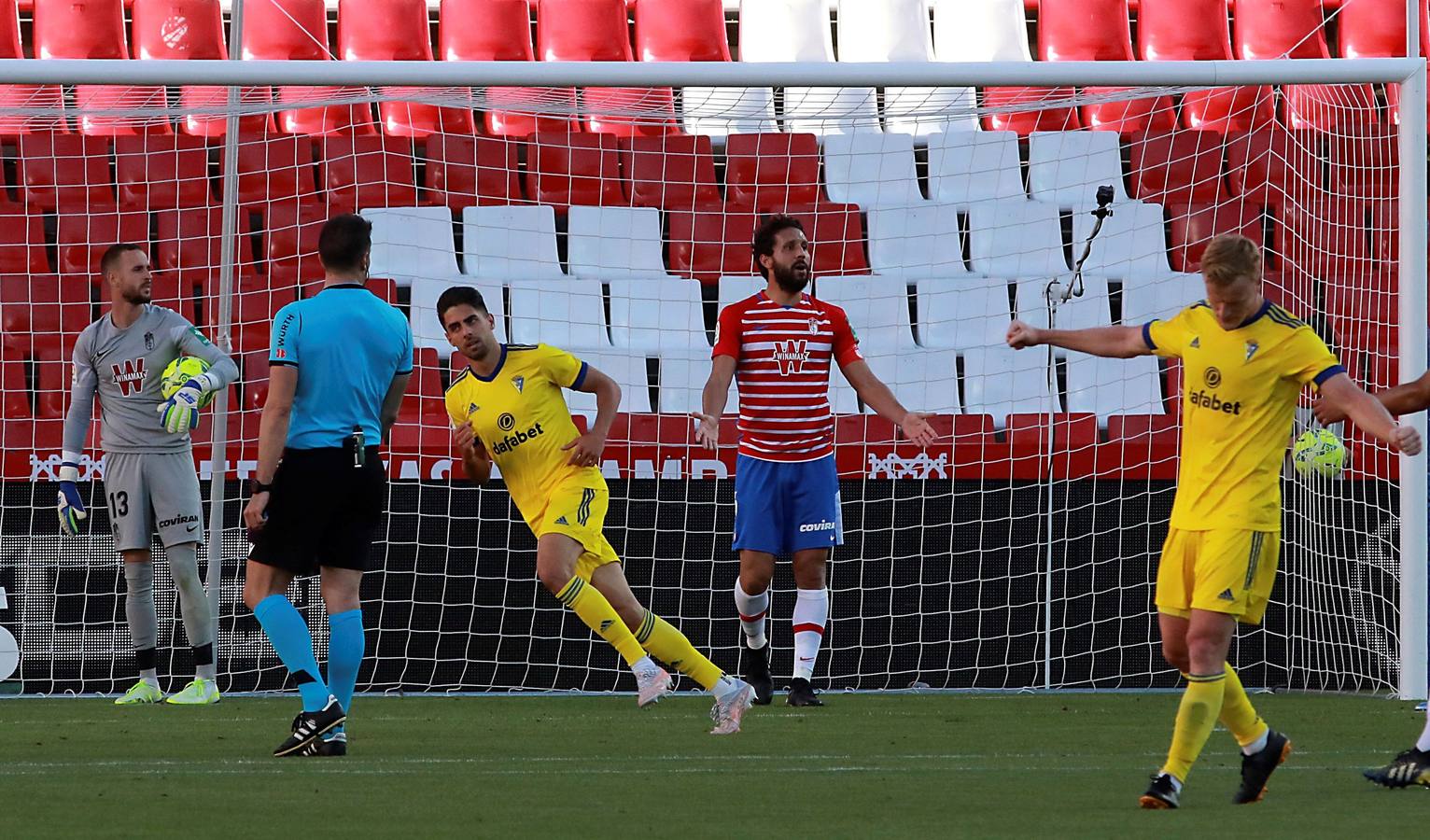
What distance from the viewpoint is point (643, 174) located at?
11.9 m

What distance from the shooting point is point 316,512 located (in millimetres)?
5473

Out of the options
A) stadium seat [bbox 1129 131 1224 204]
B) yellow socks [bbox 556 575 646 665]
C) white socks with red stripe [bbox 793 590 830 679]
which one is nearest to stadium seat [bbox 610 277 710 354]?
stadium seat [bbox 1129 131 1224 204]

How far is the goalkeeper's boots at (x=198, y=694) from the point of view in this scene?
7.43 metres

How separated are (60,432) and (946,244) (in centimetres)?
539

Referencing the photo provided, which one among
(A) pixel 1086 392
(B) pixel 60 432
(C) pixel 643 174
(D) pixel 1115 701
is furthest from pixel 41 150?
(D) pixel 1115 701

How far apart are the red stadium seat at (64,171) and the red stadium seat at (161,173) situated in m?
0.12

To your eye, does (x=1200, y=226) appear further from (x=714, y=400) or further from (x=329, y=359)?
(x=329, y=359)

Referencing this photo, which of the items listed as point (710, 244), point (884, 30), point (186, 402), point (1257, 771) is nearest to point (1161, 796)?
point (1257, 771)

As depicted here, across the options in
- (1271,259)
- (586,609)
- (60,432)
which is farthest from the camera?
(1271,259)

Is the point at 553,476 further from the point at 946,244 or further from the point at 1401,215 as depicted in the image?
the point at 946,244

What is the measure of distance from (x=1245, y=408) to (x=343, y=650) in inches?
110

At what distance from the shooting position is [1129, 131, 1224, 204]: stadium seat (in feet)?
36.3

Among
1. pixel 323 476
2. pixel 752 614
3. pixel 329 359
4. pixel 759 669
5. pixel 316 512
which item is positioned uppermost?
pixel 329 359

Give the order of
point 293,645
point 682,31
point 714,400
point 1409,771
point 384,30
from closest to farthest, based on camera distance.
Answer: point 1409,771, point 293,645, point 714,400, point 384,30, point 682,31
